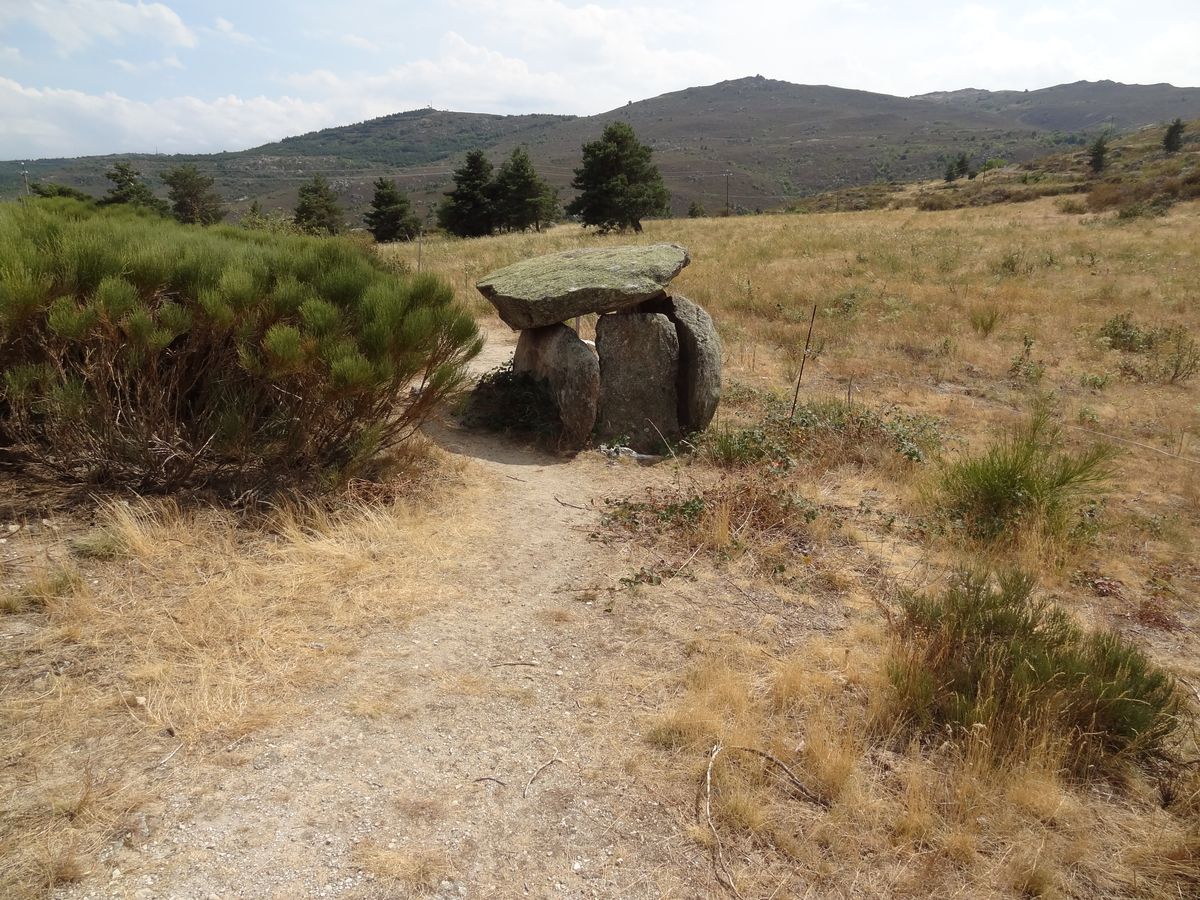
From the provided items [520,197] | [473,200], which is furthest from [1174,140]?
[473,200]

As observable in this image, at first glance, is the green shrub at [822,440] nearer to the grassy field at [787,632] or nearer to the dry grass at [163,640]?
the grassy field at [787,632]

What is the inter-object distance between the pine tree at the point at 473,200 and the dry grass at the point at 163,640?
32.5m

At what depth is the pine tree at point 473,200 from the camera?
35.0 metres

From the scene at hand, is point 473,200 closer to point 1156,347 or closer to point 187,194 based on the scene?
point 187,194

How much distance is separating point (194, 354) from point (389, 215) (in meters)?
35.8

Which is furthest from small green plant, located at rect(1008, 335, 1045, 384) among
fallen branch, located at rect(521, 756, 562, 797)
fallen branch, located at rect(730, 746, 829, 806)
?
fallen branch, located at rect(521, 756, 562, 797)

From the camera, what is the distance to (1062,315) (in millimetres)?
12484


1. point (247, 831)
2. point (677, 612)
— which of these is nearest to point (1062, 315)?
point (677, 612)

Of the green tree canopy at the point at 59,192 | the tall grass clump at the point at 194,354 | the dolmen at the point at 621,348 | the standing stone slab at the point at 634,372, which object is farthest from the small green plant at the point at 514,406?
the green tree canopy at the point at 59,192

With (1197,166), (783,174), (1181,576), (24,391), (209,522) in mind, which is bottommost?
(1181,576)

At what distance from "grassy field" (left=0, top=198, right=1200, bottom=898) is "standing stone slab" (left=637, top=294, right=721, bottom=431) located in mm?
377

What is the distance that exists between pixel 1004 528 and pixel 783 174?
128 meters

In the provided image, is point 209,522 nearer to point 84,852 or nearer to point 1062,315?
point 84,852

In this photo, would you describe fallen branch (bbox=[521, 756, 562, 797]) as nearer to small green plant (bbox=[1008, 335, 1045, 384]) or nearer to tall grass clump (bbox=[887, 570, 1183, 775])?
tall grass clump (bbox=[887, 570, 1183, 775])
